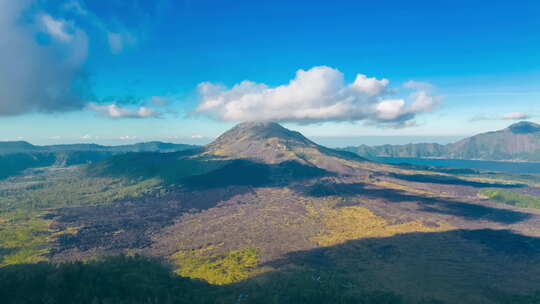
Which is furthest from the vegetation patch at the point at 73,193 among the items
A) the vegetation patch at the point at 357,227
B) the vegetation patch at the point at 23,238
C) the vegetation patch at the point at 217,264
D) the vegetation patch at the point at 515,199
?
the vegetation patch at the point at 515,199

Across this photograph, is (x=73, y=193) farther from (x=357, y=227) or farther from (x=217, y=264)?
(x=357, y=227)

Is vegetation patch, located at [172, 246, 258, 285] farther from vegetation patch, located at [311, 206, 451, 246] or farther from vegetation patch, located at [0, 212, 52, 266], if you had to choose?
vegetation patch, located at [0, 212, 52, 266]

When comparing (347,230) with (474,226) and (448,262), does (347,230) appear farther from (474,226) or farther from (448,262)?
(474,226)

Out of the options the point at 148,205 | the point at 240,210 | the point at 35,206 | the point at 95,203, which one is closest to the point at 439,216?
the point at 240,210

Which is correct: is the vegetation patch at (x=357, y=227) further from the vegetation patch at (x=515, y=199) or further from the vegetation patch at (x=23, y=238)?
the vegetation patch at (x=23, y=238)

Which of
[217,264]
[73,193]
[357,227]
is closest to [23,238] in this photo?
[217,264]

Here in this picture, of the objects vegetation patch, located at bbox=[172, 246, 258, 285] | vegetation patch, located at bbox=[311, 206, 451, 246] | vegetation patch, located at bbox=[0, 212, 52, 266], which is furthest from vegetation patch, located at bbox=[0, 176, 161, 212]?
vegetation patch, located at bbox=[311, 206, 451, 246]
